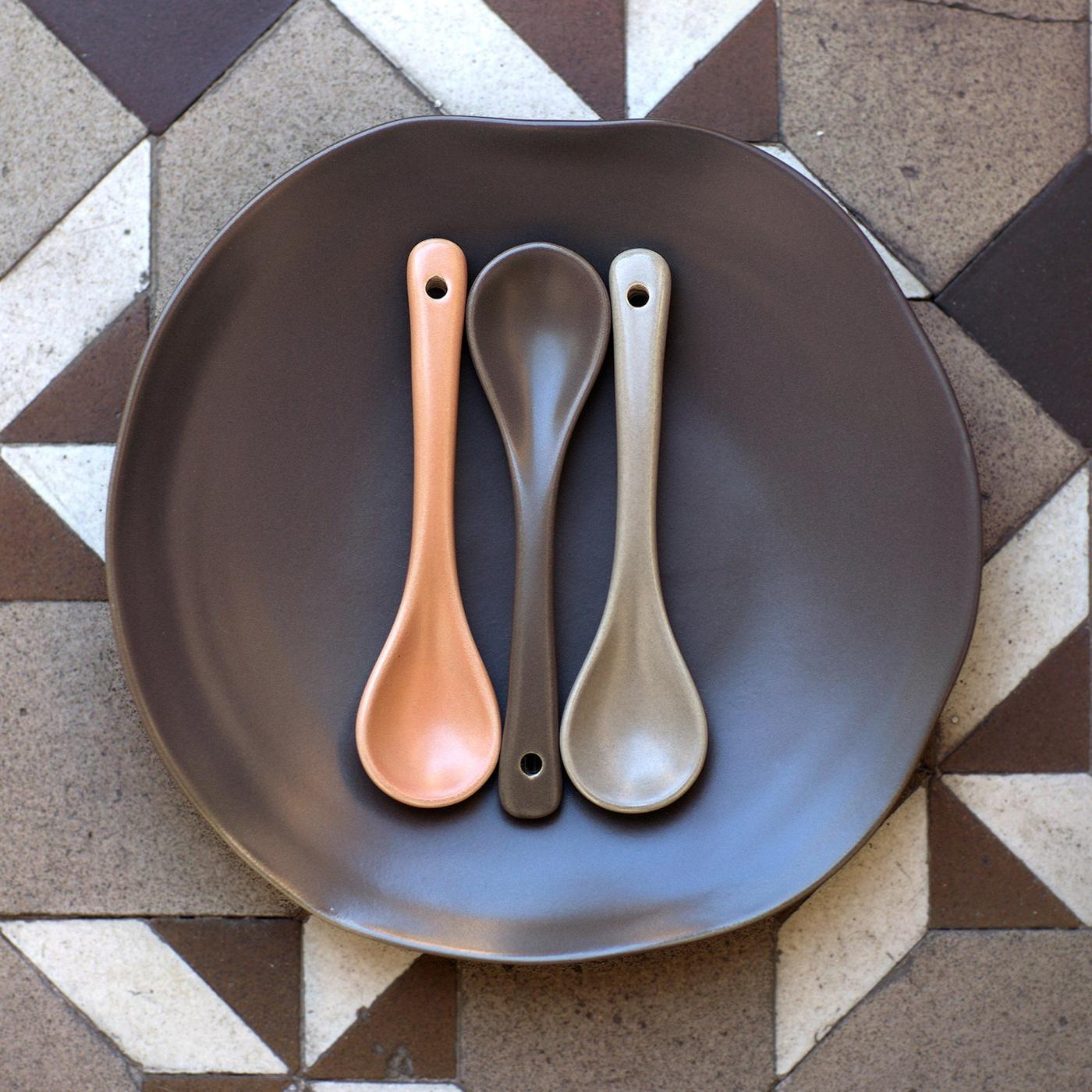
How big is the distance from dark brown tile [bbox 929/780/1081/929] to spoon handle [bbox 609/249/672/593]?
0.63 ft

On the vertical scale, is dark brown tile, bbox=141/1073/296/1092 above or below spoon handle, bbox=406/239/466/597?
below

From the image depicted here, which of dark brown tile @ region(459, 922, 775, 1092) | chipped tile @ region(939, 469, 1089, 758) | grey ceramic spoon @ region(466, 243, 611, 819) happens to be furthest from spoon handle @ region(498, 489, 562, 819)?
chipped tile @ region(939, 469, 1089, 758)

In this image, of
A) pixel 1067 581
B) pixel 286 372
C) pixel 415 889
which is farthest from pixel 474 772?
pixel 1067 581

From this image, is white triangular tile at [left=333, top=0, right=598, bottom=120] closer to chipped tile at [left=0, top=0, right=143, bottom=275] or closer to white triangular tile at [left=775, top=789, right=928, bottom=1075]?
chipped tile at [left=0, top=0, right=143, bottom=275]

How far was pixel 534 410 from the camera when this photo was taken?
452 millimetres

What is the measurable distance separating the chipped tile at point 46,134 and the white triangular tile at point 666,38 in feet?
0.83

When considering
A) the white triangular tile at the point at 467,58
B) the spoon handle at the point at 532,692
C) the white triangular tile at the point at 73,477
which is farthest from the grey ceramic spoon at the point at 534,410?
the white triangular tile at the point at 73,477

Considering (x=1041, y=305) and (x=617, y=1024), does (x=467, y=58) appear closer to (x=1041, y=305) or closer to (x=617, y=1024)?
(x=1041, y=305)

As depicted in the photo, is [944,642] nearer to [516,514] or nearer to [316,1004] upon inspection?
[516,514]

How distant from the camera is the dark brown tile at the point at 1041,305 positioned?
494 mm

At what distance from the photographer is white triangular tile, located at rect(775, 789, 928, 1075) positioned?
1.57 ft

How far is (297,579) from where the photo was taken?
1.47ft

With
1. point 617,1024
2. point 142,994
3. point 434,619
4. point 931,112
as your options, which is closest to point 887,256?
point 931,112

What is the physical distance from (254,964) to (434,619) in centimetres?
20
